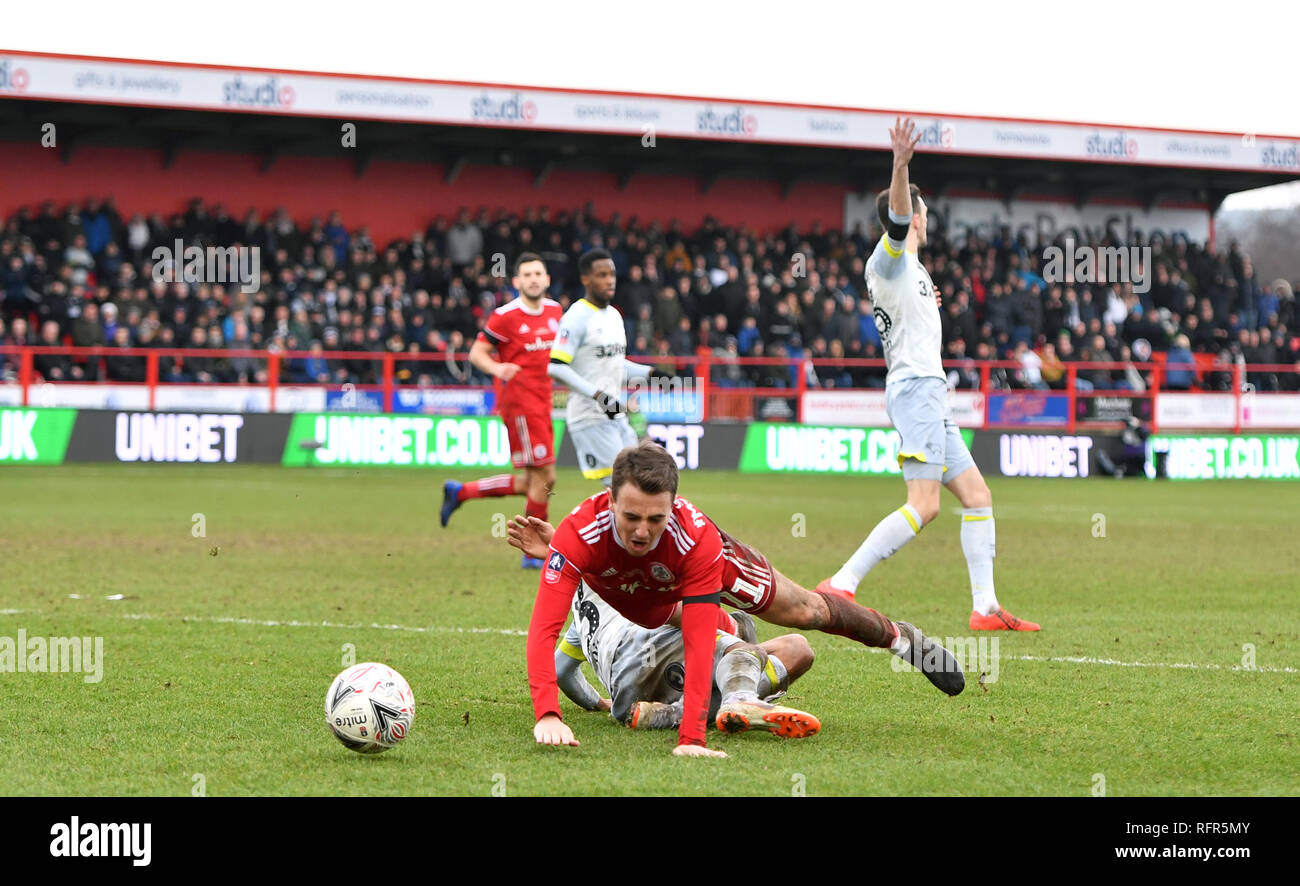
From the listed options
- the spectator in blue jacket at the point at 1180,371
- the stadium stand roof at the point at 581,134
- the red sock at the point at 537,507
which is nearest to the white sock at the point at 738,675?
the red sock at the point at 537,507

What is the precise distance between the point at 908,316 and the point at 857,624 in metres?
3.01

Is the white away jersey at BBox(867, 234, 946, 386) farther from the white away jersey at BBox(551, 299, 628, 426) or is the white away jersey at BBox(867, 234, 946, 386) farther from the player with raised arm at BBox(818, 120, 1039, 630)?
the white away jersey at BBox(551, 299, 628, 426)

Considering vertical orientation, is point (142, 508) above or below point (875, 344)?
below

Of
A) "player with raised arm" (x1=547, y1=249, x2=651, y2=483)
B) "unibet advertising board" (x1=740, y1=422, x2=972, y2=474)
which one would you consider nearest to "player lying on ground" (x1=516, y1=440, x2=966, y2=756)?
"player with raised arm" (x1=547, y1=249, x2=651, y2=483)

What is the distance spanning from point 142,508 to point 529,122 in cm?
1616

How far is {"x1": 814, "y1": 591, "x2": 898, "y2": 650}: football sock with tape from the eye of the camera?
5.67m

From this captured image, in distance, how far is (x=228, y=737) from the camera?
208 inches

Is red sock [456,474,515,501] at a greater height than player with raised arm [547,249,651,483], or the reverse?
player with raised arm [547,249,651,483]

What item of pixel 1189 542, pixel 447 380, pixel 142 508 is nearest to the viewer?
pixel 1189 542

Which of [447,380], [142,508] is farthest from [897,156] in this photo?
[447,380]

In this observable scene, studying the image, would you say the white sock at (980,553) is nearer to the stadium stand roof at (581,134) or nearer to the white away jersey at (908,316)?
the white away jersey at (908,316)

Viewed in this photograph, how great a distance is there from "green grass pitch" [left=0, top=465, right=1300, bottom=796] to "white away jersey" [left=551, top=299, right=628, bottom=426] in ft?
4.23

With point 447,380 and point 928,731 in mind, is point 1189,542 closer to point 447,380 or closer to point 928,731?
Answer: point 928,731

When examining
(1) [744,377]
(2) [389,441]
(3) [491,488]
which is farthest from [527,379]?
(1) [744,377]
